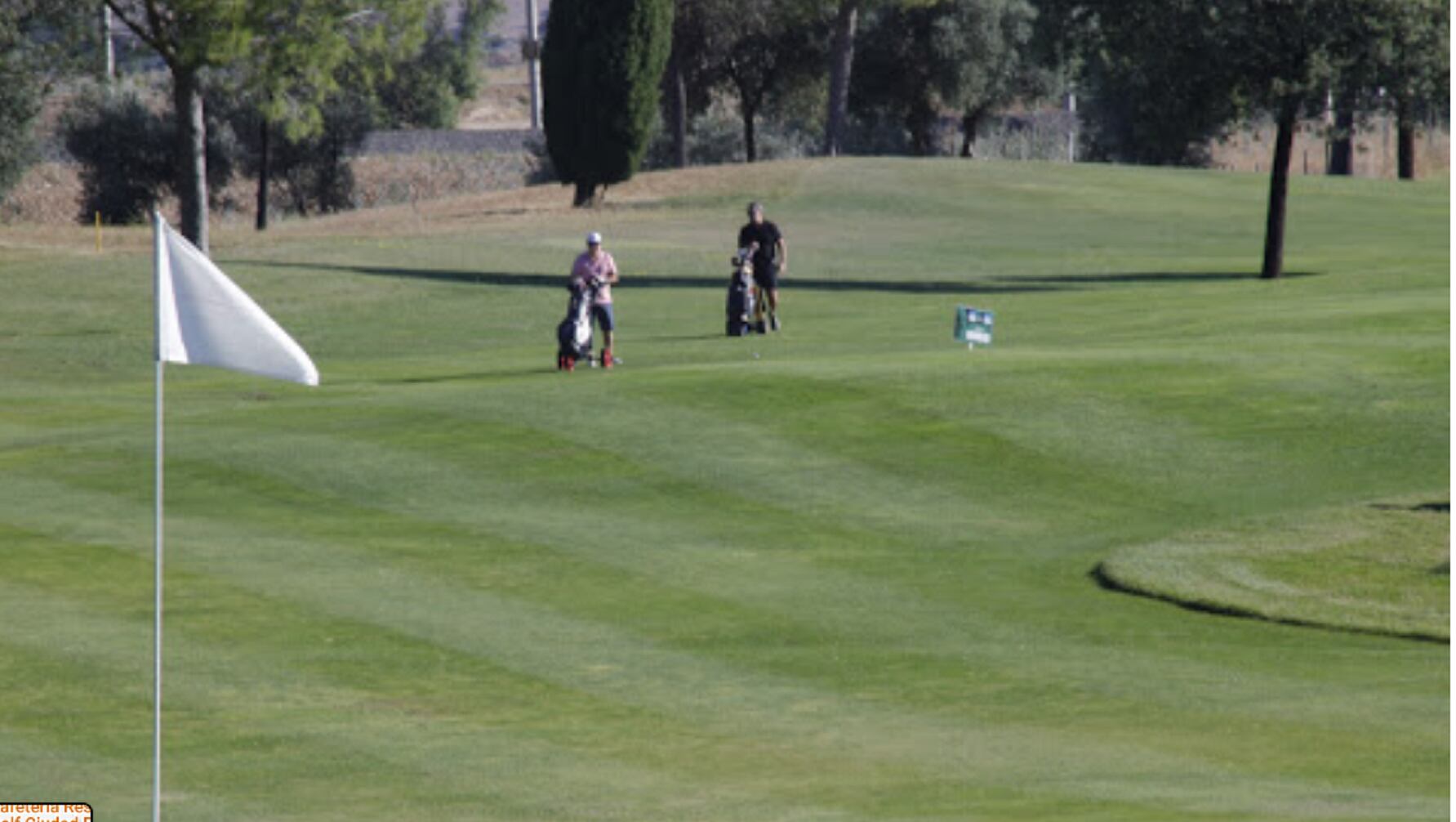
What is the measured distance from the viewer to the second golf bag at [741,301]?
38.4 m

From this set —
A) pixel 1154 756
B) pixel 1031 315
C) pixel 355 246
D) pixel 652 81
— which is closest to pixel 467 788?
pixel 1154 756

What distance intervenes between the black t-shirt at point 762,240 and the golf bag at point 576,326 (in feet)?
16.8

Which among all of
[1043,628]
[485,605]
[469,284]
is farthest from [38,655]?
[469,284]

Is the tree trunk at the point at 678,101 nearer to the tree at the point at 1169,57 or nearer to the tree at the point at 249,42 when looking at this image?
the tree at the point at 249,42

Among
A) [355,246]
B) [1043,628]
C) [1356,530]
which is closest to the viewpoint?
[1043,628]

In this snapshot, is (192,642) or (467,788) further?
(192,642)

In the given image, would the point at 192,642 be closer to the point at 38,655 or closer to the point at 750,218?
the point at 38,655

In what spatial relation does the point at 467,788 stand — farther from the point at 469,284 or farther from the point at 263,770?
the point at 469,284

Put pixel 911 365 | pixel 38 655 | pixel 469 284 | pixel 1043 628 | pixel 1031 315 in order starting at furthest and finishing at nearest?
pixel 469 284
pixel 1031 315
pixel 911 365
pixel 1043 628
pixel 38 655

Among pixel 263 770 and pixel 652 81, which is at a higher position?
pixel 652 81

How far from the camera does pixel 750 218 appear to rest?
37.4 m

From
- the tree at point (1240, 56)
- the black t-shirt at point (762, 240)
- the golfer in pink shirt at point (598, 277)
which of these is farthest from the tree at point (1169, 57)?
the golfer in pink shirt at point (598, 277)

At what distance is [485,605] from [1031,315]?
27907 millimetres

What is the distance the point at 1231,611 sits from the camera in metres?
18.4
